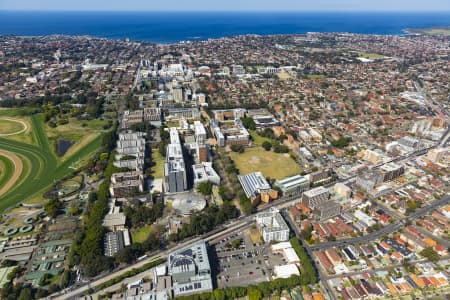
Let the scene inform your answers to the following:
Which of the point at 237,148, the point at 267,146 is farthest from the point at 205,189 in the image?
the point at 267,146

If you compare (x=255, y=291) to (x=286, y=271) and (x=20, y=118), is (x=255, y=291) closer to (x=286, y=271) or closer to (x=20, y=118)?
(x=286, y=271)

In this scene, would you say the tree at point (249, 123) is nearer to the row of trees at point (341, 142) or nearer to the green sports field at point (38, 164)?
the row of trees at point (341, 142)

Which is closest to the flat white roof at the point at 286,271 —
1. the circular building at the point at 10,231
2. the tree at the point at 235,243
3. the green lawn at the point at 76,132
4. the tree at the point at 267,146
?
the tree at the point at 235,243

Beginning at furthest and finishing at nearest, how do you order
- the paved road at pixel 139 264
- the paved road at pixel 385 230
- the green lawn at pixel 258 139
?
the green lawn at pixel 258 139 < the paved road at pixel 385 230 < the paved road at pixel 139 264

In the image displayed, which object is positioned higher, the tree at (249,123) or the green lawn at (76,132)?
the tree at (249,123)

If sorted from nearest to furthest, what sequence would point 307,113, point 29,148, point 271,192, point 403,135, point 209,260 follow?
point 209,260 → point 271,192 → point 29,148 → point 403,135 → point 307,113

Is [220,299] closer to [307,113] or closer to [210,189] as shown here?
[210,189]

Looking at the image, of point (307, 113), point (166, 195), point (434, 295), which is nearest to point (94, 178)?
point (166, 195)
